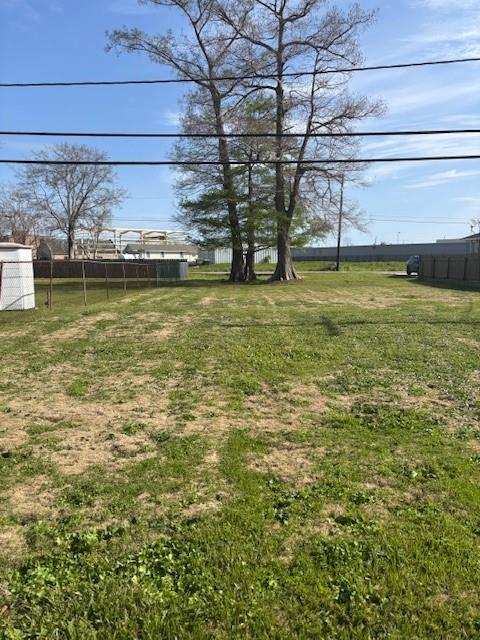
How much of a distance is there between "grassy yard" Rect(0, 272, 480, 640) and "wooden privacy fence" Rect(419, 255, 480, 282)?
26.1 m

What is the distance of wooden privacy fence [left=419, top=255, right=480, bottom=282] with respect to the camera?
32.9 m

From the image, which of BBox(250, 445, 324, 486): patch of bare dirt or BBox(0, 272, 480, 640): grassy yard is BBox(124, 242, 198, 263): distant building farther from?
BBox(250, 445, 324, 486): patch of bare dirt

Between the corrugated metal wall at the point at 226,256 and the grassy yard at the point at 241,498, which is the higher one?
the corrugated metal wall at the point at 226,256

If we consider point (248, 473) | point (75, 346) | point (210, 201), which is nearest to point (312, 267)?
point (210, 201)

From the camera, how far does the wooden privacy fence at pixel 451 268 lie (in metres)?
32.9

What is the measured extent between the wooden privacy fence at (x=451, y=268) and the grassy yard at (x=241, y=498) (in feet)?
85.6

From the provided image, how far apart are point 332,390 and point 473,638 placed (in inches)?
186

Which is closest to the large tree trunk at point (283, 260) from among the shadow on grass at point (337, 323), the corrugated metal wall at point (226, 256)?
the shadow on grass at point (337, 323)

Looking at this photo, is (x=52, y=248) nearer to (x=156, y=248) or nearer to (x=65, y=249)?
(x=65, y=249)

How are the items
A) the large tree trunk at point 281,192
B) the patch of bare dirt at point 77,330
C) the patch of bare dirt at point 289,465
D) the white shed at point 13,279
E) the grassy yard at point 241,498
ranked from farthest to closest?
the large tree trunk at point 281,192 < the white shed at point 13,279 < the patch of bare dirt at point 77,330 < the patch of bare dirt at point 289,465 < the grassy yard at point 241,498

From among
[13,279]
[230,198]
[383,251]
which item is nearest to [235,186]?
[230,198]

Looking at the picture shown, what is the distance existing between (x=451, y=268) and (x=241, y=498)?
35231 millimetres

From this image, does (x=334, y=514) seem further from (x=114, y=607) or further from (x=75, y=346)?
(x=75, y=346)

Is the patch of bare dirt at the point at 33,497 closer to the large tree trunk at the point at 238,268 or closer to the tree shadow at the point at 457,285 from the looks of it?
the tree shadow at the point at 457,285
